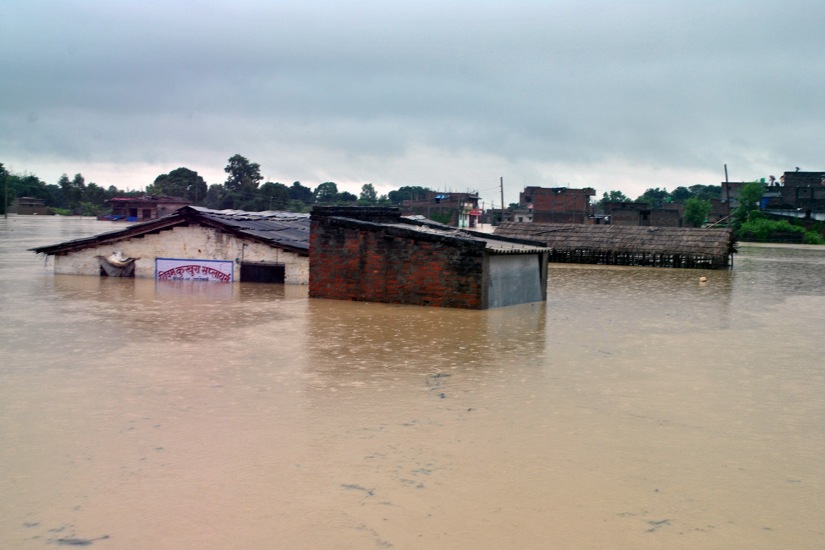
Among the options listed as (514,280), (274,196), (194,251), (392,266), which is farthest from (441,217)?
(392,266)

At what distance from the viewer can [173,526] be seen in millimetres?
5383

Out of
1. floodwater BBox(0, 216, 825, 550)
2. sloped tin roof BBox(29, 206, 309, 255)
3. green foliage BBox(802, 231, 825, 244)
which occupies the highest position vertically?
green foliage BBox(802, 231, 825, 244)

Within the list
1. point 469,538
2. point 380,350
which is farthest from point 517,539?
point 380,350

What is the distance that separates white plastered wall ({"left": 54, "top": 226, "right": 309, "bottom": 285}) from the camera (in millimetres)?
23891

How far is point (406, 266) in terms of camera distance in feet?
60.0

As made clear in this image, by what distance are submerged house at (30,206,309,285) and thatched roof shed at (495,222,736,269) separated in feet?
57.4

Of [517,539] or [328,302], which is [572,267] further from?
[517,539]

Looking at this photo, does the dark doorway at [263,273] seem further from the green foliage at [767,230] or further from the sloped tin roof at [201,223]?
the green foliage at [767,230]

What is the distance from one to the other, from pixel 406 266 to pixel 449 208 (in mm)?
64754

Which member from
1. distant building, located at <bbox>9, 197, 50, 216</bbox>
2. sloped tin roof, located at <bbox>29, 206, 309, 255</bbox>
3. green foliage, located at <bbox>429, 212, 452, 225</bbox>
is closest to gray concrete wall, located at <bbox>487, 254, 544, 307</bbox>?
sloped tin roof, located at <bbox>29, 206, 309, 255</bbox>

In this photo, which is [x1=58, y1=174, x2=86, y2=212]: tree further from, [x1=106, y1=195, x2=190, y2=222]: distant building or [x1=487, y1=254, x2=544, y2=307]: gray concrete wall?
[x1=487, y1=254, x2=544, y2=307]: gray concrete wall

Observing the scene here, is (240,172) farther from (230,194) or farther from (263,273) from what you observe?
(263,273)

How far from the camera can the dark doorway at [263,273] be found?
24.2m

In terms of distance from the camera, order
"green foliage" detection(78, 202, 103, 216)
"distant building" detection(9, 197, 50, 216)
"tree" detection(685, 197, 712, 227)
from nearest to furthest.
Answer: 1. "tree" detection(685, 197, 712, 227)
2. "distant building" detection(9, 197, 50, 216)
3. "green foliage" detection(78, 202, 103, 216)
